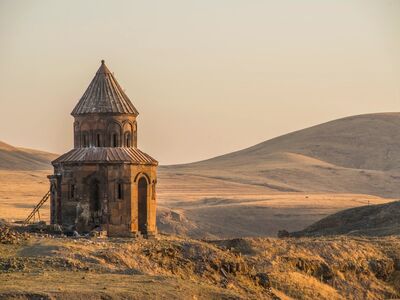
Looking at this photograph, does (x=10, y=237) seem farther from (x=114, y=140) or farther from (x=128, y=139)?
(x=128, y=139)

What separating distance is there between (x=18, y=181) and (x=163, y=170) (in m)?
31.5

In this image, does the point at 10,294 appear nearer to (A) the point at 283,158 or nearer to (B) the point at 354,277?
(B) the point at 354,277

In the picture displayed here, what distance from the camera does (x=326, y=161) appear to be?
14688 cm

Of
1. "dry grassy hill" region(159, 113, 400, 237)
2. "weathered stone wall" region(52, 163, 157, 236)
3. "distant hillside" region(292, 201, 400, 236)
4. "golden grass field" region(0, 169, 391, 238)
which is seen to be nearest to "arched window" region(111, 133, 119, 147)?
"weathered stone wall" region(52, 163, 157, 236)

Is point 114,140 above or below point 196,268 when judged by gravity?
above

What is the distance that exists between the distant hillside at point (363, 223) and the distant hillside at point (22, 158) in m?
73.0

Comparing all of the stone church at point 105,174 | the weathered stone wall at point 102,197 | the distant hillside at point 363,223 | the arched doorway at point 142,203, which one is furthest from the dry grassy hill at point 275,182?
the weathered stone wall at point 102,197

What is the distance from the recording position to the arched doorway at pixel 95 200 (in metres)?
44.0

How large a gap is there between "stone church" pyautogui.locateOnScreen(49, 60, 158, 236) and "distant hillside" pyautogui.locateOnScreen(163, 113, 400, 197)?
7661cm

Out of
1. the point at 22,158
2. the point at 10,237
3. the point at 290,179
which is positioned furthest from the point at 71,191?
the point at 22,158

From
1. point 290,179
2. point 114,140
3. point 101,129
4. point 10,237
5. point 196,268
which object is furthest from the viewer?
point 290,179

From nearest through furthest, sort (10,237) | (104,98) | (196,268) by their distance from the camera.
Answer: (196,268), (10,237), (104,98)

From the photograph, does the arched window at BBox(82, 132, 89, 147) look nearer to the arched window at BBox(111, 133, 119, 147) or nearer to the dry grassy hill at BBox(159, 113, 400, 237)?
the arched window at BBox(111, 133, 119, 147)

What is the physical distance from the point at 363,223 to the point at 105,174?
18593 mm
